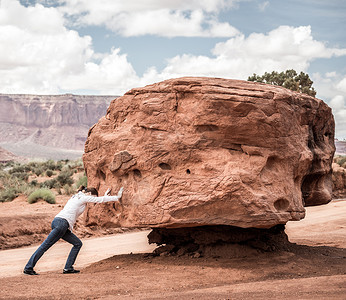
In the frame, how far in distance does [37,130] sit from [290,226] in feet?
313

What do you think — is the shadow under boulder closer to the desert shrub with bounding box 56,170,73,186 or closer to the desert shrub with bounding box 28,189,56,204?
the desert shrub with bounding box 28,189,56,204

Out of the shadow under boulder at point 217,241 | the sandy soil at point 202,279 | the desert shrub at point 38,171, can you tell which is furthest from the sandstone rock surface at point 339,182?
the desert shrub at point 38,171

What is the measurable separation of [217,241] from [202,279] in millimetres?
1533

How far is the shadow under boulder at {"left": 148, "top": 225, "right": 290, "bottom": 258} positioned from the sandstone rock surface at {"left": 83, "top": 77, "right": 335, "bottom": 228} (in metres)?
0.99

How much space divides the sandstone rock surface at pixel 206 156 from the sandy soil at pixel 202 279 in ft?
2.70

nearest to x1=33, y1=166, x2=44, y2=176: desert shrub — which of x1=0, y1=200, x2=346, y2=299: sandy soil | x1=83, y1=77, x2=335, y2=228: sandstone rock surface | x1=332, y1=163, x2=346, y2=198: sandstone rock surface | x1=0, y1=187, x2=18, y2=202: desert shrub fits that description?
x1=0, y1=187, x2=18, y2=202: desert shrub

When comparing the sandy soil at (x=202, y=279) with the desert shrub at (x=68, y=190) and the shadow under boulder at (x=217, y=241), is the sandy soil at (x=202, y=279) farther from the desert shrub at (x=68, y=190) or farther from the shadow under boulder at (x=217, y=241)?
the desert shrub at (x=68, y=190)

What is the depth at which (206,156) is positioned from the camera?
27.5 feet

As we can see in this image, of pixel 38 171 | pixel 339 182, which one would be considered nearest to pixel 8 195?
pixel 38 171

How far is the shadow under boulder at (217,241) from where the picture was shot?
29.8ft

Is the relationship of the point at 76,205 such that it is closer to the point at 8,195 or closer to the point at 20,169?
the point at 8,195

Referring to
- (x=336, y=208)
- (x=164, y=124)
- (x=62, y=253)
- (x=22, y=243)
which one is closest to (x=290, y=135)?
(x=164, y=124)

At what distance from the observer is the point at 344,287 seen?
6.27m

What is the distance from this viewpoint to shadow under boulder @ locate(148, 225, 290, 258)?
358 inches
